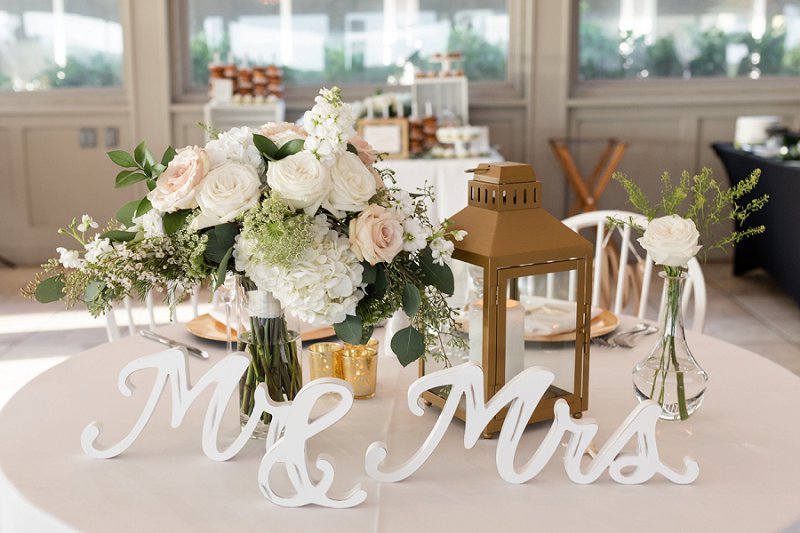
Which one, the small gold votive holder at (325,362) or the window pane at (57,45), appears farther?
the window pane at (57,45)

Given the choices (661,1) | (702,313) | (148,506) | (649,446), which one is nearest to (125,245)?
(148,506)

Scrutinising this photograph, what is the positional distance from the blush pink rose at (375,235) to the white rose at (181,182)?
0.69ft

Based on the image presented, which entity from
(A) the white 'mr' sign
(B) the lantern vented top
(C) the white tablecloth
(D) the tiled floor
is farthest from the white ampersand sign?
(C) the white tablecloth

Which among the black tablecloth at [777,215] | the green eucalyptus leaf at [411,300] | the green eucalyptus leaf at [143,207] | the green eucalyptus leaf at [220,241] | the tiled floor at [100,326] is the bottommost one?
the tiled floor at [100,326]

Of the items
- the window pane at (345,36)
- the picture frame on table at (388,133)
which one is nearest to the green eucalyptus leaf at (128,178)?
the picture frame on table at (388,133)

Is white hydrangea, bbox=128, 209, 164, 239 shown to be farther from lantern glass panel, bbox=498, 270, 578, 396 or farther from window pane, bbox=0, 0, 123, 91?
window pane, bbox=0, 0, 123, 91

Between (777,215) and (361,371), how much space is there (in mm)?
3637

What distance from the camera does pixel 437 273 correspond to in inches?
47.7

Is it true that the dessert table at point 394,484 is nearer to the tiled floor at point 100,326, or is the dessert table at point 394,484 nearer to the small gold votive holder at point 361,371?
the small gold votive holder at point 361,371

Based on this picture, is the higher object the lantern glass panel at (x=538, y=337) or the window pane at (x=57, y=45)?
the window pane at (x=57, y=45)

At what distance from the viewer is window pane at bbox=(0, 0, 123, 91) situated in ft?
18.9

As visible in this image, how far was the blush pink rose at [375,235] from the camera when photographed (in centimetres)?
112

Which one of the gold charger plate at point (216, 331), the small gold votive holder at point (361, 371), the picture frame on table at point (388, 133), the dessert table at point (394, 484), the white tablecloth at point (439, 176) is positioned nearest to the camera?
the dessert table at point (394, 484)

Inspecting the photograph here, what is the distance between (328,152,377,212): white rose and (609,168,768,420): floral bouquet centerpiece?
0.40 metres
